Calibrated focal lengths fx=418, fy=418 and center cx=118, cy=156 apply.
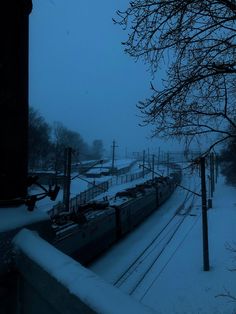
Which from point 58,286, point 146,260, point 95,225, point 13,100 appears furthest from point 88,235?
point 58,286

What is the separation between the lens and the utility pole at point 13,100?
2.81 m

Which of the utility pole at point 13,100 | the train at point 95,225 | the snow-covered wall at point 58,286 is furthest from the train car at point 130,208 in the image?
the snow-covered wall at point 58,286

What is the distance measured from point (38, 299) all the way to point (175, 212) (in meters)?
39.6

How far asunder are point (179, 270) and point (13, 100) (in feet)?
56.0

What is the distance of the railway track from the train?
5.70 feet

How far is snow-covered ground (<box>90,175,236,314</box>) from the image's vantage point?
14.3 metres

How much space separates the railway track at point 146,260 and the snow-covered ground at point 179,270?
45mm

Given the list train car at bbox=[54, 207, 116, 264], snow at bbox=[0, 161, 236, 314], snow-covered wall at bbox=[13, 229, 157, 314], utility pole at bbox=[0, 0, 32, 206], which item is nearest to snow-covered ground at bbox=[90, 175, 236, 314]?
snow at bbox=[0, 161, 236, 314]

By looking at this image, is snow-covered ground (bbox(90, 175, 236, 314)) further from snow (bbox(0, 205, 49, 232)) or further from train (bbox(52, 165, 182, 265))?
snow (bbox(0, 205, 49, 232))

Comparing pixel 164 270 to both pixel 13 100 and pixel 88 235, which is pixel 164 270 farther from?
pixel 13 100

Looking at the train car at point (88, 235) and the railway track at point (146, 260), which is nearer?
the train car at point (88, 235)

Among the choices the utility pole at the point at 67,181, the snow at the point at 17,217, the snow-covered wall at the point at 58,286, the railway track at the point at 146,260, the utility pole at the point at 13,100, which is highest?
the utility pole at the point at 13,100

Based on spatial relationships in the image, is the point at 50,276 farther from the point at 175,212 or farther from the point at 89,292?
the point at 175,212

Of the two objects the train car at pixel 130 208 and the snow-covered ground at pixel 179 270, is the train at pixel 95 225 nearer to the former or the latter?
the train car at pixel 130 208
